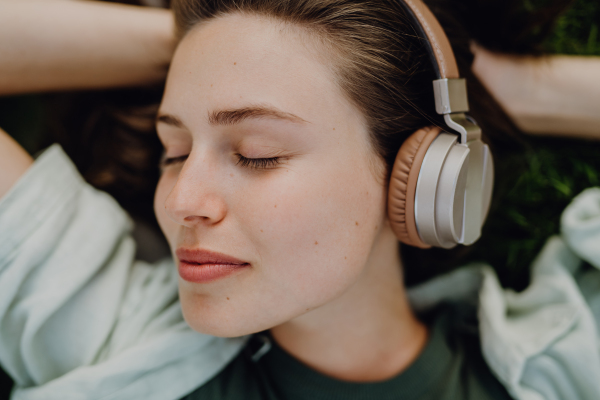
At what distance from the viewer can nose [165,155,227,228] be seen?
0.91m

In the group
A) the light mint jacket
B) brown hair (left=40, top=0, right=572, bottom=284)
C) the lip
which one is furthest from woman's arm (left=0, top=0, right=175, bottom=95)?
the lip

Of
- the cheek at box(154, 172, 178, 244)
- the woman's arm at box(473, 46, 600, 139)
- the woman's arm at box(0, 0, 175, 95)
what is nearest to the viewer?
the cheek at box(154, 172, 178, 244)

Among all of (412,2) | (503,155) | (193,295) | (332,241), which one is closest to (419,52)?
Answer: (412,2)

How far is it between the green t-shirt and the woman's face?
0.36 meters


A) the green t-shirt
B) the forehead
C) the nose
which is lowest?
the green t-shirt

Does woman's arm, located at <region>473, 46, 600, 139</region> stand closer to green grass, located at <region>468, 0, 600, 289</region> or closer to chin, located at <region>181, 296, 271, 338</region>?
green grass, located at <region>468, 0, 600, 289</region>

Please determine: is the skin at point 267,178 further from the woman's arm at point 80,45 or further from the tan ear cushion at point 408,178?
the woman's arm at point 80,45

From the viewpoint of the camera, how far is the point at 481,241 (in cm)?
162

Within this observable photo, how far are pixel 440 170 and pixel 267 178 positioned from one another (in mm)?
379

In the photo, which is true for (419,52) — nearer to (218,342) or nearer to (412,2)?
(412,2)

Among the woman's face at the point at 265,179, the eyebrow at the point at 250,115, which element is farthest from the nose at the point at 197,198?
the eyebrow at the point at 250,115

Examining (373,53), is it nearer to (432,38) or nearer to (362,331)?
(432,38)

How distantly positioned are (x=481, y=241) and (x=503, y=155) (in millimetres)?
339

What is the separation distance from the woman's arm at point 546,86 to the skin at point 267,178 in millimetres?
690
